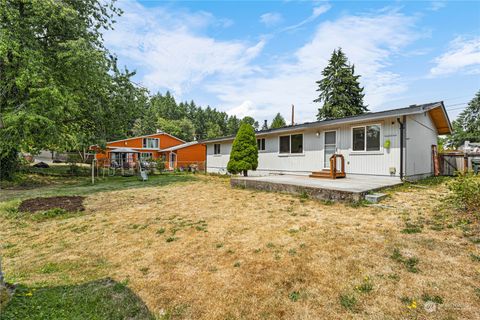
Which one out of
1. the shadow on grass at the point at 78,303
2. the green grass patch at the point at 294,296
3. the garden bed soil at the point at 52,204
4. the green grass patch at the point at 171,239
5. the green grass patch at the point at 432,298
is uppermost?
the garden bed soil at the point at 52,204

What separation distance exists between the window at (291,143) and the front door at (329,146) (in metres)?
1.32

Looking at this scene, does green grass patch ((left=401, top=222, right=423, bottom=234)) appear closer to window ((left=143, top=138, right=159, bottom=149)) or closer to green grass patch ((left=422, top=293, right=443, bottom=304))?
green grass patch ((left=422, top=293, right=443, bottom=304))

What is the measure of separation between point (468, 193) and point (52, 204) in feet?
32.7

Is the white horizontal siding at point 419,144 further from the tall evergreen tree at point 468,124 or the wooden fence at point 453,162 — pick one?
the tall evergreen tree at point 468,124

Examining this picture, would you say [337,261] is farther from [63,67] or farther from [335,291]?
[63,67]

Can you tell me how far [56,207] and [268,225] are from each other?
5.85m

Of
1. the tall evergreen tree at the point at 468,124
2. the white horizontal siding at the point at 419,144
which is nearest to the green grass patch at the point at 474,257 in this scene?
the white horizontal siding at the point at 419,144

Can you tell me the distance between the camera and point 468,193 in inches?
171

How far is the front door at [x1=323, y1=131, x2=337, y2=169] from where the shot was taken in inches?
405

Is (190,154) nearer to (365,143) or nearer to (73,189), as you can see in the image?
(73,189)

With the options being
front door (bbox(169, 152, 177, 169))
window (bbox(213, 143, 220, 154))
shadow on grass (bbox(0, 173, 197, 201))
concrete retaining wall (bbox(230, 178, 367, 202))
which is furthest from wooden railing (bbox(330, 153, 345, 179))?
front door (bbox(169, 152, 177, 169))

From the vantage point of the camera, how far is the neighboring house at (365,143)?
27.8 ft

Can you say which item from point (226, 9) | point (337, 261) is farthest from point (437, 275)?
point (226, 9)

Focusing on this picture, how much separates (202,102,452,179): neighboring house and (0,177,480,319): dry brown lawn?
11.7ft
